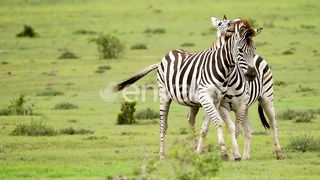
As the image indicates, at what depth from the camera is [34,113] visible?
1909 cm

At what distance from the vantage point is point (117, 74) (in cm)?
2627

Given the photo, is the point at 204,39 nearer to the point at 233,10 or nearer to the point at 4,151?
the point at 233,10

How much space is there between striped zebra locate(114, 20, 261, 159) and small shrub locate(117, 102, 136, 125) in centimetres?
456

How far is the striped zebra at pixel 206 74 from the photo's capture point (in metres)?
Answer: 11.4

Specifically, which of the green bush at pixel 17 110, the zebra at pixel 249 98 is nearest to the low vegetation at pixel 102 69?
the green bush at pixel 17 110

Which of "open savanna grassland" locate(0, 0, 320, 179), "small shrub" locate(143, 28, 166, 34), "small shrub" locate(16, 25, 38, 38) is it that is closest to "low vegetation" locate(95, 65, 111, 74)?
"open savanna grassland" locate(0, 0, 320, 179)

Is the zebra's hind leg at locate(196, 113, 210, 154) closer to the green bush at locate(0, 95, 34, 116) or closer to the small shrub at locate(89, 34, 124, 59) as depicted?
the green bush at locate(0, 95, 34, 116)

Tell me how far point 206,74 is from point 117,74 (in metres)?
14.7

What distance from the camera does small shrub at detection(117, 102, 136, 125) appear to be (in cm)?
1720

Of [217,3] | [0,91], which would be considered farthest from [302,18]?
[0,91]

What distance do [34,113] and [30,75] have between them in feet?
26.1

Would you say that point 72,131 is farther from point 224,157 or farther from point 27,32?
point 27,32

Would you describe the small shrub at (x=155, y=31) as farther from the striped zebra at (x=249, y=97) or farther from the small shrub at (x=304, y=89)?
the striped zebra at (x=249, y=97)

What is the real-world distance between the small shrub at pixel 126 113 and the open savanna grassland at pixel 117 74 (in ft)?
0.63
